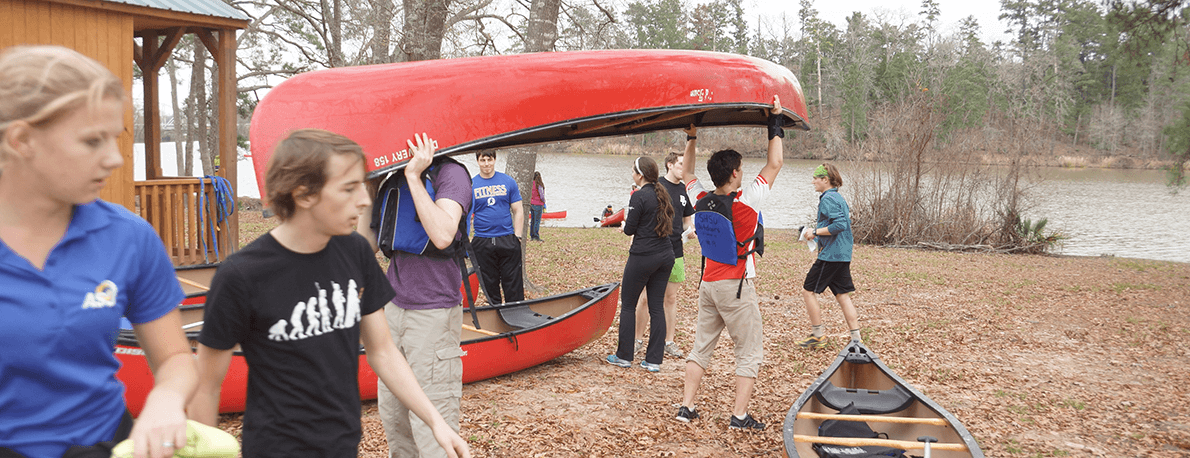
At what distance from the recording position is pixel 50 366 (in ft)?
4.42

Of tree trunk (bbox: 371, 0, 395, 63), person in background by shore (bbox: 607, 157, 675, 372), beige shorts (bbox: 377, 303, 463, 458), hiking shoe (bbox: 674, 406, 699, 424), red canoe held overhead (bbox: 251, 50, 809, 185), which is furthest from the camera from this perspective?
tree trunk (bbox: 371, 0, 395, 63)

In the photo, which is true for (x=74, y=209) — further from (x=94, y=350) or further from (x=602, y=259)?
(x=602, y=259)

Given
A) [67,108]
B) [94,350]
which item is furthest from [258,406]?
[67,108]

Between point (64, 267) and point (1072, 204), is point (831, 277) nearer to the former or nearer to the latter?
point (64, 267)

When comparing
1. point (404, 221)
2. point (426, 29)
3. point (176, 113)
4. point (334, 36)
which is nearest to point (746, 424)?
point (404, 221)

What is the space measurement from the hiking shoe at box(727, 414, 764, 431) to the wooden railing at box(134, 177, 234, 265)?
7390mm

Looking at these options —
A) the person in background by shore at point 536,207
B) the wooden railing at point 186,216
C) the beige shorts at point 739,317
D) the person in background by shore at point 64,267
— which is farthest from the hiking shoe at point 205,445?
the person in background by shore at point 536,207

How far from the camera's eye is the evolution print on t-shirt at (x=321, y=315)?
1.87 metres

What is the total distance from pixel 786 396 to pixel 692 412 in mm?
1206

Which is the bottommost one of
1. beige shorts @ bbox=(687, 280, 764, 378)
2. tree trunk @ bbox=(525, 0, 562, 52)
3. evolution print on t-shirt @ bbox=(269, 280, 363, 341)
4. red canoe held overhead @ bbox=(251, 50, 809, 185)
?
beige shorts @ bbox=(687, 280, 764, 378)

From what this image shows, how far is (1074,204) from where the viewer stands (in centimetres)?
2662

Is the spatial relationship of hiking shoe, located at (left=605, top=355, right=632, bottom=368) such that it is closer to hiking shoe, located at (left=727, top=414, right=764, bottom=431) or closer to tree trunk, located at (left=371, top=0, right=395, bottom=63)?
hiking shoe, located at (left=727, top=414, right=764, bottom=431)

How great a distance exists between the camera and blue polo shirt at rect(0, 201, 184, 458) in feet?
4.32

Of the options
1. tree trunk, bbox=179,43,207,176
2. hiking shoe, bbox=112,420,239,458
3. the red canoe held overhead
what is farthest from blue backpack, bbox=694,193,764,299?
tree trunk, bbox=179,43,207,176
